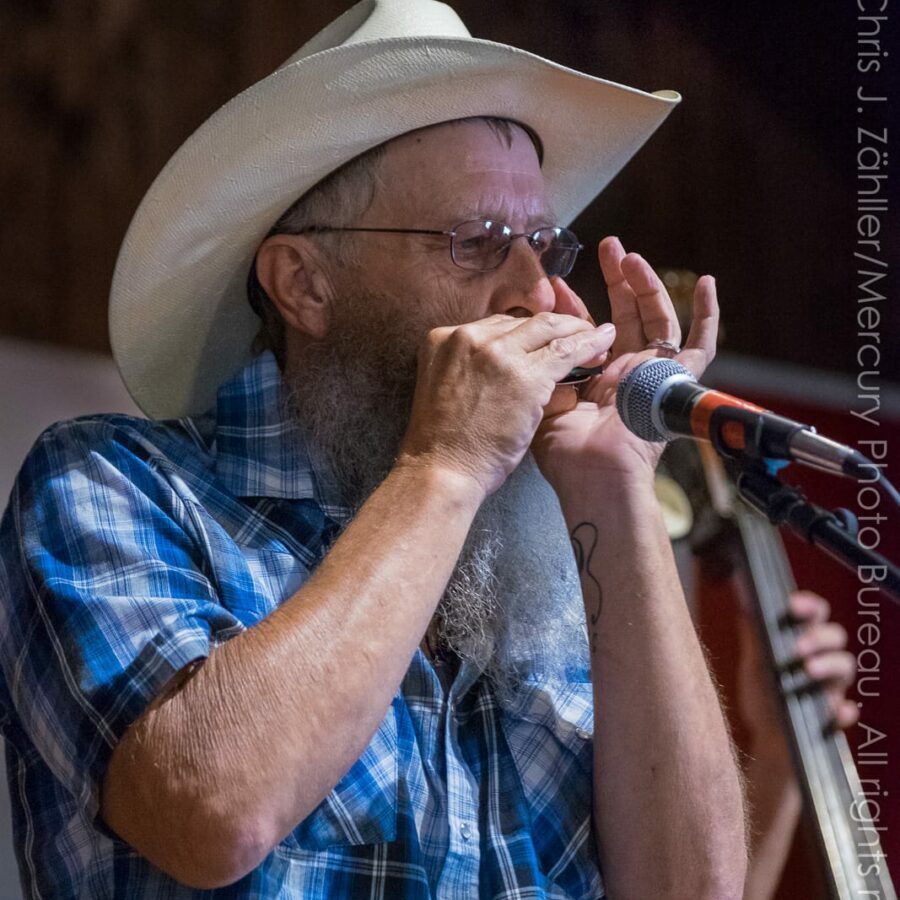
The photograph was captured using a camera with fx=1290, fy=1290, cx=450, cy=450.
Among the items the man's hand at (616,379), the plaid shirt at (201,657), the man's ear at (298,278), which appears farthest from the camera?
the man's ear at (298,278)

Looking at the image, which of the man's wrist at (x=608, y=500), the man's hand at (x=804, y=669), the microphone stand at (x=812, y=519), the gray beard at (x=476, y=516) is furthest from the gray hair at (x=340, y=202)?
the man's hand at (x=804, y=669)

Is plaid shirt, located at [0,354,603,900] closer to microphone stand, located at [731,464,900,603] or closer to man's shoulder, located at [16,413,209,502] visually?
man's shoulder, located at [16,413,209,502]

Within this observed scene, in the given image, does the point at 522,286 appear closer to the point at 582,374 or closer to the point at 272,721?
the point at 582,374

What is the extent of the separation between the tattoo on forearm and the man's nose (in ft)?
1.15

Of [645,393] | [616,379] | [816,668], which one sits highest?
[645,393]

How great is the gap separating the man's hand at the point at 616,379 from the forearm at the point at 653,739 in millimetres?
90

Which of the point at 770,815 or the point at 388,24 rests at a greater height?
the point at 388,24

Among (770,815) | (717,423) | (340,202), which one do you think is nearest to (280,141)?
(340,202)

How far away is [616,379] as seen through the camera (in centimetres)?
202

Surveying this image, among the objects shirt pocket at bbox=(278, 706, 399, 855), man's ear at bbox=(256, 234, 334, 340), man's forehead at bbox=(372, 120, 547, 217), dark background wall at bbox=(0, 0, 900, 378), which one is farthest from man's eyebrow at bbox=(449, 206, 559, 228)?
dark background wall at bbox=(0, 0, 900, 378)

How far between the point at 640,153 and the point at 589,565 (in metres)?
1.79

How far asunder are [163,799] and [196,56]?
183 cm

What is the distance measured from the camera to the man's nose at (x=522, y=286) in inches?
78.2

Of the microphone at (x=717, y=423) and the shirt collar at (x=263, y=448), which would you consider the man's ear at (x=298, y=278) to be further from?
the microphone at (x=717, y=423)
